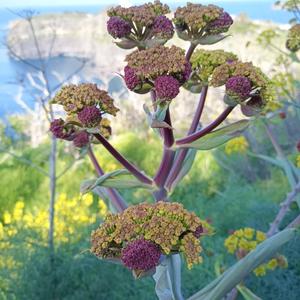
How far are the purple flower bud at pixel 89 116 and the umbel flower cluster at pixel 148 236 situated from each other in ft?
0.73

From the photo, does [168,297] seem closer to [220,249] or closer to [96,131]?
[96,131]

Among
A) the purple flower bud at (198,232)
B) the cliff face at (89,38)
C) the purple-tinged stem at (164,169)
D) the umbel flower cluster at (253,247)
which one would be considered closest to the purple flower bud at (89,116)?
the purple-tinged stem at (164,169)

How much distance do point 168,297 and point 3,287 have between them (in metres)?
1.52

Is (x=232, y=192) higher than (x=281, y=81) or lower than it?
lower

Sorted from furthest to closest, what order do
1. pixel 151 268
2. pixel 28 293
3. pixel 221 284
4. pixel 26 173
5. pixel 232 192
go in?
pixel 26 173 < pixel 232 192 < pixel 28 293 < pixel 221 284 < pixel 151 268

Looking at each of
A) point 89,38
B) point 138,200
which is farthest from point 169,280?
point 89,38

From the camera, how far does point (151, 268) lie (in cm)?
97

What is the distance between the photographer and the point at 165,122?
120cm

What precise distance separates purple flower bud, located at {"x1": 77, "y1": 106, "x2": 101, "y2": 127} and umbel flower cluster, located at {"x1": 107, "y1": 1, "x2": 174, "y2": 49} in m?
0.19

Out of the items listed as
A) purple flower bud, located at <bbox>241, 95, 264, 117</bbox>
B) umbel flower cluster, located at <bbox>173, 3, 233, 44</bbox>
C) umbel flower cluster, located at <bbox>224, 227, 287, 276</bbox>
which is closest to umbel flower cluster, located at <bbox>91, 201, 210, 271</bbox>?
purple flower bud, located at <bbox>241, 95, 264, 117</bbox>

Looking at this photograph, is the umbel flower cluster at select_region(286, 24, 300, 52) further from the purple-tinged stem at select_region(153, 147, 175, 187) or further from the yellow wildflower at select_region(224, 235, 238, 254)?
the purple-tinged stem at select_region(153, 147, 175, 187)

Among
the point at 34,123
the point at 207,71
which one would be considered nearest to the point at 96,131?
the point at 207,71

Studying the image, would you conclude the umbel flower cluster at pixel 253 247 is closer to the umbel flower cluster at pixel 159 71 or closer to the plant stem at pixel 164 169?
the plant stem at pixel 164 169

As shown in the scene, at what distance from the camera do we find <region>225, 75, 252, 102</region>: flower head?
1.19 m
